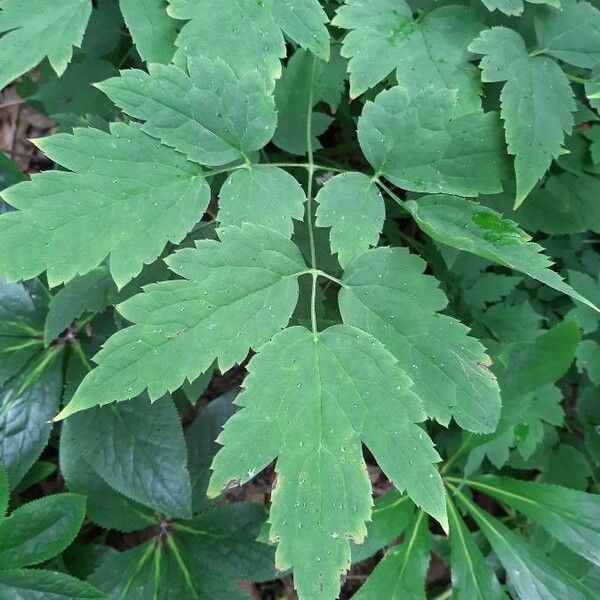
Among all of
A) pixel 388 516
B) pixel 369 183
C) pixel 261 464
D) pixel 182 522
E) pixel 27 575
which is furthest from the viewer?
pixel 182 522

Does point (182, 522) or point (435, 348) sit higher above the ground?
point (435, 348)

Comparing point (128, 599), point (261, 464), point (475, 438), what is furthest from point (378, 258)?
point (128, 599)

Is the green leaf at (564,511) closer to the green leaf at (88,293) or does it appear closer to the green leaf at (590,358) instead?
the green leaf at (590,358)

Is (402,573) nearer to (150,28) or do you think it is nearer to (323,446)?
(323,446)

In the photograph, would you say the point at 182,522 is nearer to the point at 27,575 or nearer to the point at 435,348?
the point at 27,575

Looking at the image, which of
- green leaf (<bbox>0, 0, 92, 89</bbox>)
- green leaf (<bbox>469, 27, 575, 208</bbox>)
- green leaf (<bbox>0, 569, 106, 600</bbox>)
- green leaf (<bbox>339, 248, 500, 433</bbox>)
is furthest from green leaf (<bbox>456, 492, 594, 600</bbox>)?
green leaf (<bbox>0, 0, 92, 89</bbox>)

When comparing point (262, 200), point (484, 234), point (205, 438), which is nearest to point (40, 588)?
point (205, 438)

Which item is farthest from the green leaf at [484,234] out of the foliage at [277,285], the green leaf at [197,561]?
the green leaf at [197,561]
